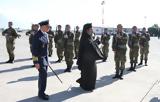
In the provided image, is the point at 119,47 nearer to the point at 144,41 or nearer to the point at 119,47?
the point at 119,47

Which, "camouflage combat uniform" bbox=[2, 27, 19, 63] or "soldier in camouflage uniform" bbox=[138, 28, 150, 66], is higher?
"camouflage combat uniform" bbox=[2, 27, 19, 63]

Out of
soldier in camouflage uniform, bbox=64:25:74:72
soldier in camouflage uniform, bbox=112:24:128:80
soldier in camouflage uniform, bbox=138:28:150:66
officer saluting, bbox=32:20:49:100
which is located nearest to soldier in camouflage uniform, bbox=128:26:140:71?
soldier in camouflage uniform, bbox=138:28:150:66

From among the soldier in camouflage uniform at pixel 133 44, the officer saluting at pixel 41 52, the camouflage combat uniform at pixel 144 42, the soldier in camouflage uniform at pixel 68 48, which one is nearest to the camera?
the officer saluting at pixel 41 52

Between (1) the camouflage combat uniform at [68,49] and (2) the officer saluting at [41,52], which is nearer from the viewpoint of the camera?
(2) the officer saluting at [41,52]

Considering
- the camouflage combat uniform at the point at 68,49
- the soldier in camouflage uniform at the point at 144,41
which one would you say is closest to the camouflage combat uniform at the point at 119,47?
the camouflage combat uniform at the point at 68,49

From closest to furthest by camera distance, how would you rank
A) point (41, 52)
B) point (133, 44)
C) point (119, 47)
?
point (41, 52), point (119, 47), point (133, 44)

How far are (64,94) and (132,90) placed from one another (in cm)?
239

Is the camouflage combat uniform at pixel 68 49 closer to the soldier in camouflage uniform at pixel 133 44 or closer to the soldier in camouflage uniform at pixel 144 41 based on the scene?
the soldier in camouflage uniform at pixel 133 44

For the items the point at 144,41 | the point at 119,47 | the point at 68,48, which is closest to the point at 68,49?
the point at 68,48

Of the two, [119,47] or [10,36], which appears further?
[10,36]

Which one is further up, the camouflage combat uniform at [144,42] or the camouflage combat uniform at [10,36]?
the camouflage combat uniform at [10,36]

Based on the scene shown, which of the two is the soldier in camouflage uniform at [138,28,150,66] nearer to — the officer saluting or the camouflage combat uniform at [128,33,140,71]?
the camouflage combat uniform at [128,33,140,71]

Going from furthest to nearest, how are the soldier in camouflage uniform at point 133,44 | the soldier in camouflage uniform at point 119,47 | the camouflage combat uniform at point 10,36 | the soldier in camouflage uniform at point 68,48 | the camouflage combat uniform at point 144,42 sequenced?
the camouflage combat uniform at point 144,42
the camouflage combat uniform at point 10,36
the soldier in camouflage uniform at point 133,44
the soldier in camouflage uniform at point 68,48
the soldier in camouflage uniform at point 119,47

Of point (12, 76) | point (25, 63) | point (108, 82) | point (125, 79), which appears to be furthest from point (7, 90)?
point (25, 63)
